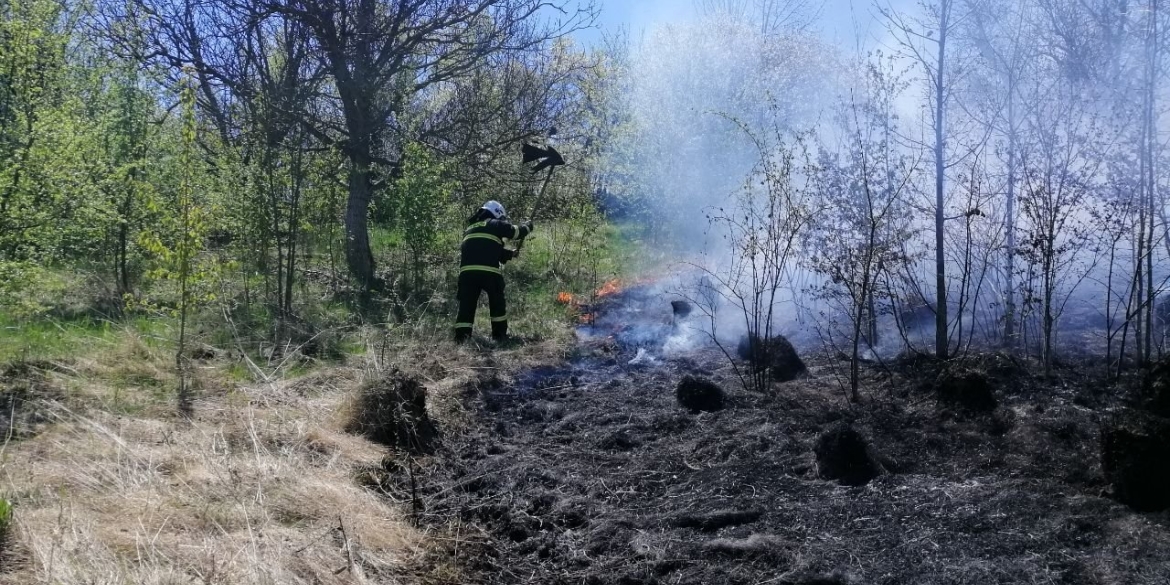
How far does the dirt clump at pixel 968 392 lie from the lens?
5955 mm

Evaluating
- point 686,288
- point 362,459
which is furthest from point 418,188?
point 362,459

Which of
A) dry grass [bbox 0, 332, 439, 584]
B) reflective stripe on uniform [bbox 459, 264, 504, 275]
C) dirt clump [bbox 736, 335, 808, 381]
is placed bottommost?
dry grass [bbox 0, 332, 439, 584]

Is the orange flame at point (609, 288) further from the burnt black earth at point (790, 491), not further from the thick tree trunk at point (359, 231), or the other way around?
the burnt black earth at point (790, 491)

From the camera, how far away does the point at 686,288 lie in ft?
42.9

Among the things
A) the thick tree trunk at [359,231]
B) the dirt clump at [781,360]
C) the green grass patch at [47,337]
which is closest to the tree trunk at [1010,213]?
the dirt clump at [781,360]

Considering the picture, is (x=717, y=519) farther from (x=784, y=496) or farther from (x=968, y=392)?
(x=968, y=392)

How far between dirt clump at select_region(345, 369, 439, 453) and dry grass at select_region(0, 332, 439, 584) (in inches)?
7.5

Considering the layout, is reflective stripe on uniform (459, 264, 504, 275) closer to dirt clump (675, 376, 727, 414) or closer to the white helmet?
the white helmet

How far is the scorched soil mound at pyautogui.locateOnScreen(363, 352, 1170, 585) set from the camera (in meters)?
3.89

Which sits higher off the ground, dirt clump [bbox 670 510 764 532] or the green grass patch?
the green grass patch

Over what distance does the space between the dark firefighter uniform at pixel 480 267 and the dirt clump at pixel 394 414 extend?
3642mm

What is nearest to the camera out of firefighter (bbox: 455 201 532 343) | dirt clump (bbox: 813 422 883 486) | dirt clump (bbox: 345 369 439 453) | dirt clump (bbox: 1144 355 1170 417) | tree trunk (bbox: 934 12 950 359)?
dirt clump (bbox: 1144 355 1170 417)

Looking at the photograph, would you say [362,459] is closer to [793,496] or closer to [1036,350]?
[793,496]

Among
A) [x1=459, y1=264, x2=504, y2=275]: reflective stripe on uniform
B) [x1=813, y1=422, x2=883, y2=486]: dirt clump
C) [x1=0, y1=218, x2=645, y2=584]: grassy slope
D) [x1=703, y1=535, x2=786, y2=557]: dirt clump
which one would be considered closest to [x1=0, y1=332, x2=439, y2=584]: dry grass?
[x1=0, y1=218, x2=645, y2=584]: grassy slope
